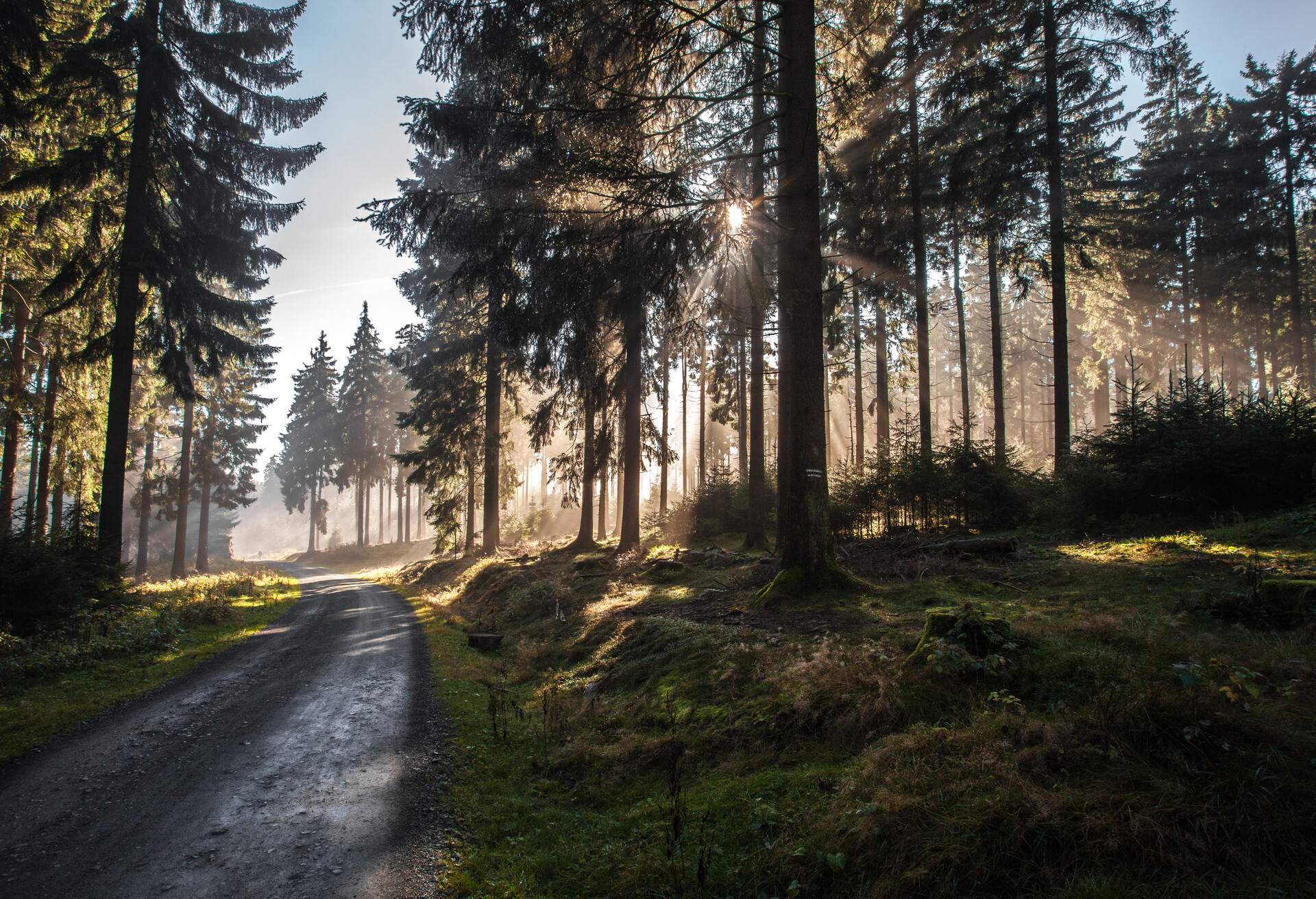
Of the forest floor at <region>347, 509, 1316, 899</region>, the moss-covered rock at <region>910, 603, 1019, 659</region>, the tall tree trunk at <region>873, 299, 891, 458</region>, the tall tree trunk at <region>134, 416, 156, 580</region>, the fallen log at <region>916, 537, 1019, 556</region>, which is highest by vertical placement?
the tall tree trunk at <region>873, 299, 891, 458</region>

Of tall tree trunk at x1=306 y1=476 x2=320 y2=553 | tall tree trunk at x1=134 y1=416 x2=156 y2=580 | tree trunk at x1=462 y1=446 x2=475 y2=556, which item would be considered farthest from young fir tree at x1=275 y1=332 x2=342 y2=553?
tree trunk at x1=462 y1=446 x2=475 y2=556

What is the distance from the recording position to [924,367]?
62.9ft

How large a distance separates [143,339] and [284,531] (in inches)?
5556

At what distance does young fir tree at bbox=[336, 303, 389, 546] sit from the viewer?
49094mm

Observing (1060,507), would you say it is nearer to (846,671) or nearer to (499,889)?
(846,671)

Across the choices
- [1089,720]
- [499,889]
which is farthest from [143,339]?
[1089,720]

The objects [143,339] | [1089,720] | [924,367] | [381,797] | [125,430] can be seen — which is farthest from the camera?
[924,367]

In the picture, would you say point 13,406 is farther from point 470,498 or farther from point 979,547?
point 979,547

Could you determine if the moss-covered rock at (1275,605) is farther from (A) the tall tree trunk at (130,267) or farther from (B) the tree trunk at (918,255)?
(A) the tall tree trunk at (130,267)

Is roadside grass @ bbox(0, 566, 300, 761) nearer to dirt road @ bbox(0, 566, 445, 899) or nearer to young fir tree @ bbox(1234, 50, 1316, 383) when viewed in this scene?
dirt road @ bbox(0, 566, 445, 899)

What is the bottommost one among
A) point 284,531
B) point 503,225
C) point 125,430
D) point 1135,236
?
point 284,531

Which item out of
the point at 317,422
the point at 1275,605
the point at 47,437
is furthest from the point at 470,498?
the point at 317,422

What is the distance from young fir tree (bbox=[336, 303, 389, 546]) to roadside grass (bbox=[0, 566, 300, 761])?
3589 cm

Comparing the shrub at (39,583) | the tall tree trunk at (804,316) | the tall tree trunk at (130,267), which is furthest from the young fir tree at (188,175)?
the tall tree trunk at (804,316)
